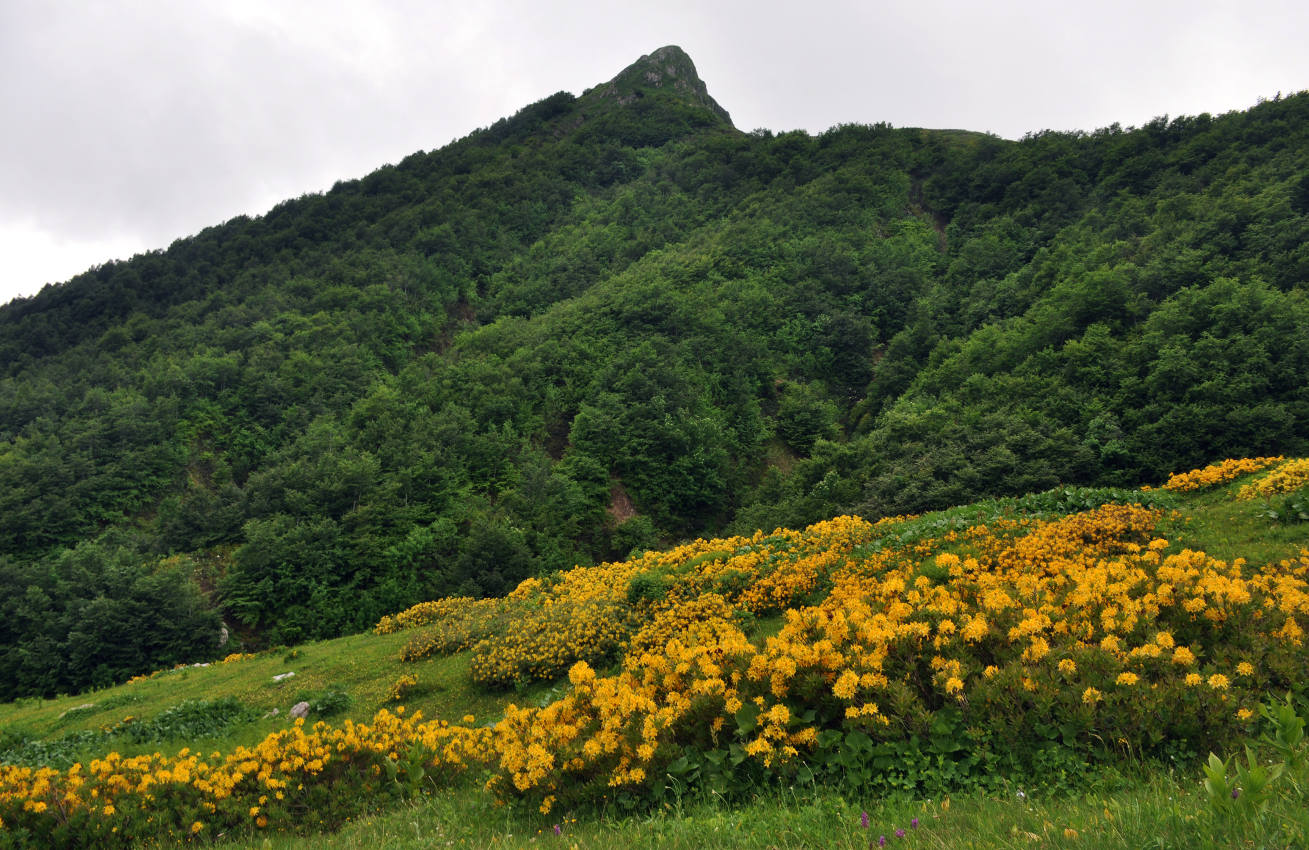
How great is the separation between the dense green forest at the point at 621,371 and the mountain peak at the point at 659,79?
6798 cm

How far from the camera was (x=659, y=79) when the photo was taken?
160 meters

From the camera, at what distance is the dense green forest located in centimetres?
2698

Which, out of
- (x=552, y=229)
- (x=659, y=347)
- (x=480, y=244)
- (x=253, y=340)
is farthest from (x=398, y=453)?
(x=552, y=229)

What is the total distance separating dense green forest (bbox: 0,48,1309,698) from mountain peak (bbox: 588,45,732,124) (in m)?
68.0

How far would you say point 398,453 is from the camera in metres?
41.6

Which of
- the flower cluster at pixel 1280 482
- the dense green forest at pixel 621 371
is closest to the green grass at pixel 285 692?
the dense green forest at pixel 621 371

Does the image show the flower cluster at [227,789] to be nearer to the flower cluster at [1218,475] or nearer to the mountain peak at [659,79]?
the flower cluster at [1218,475]

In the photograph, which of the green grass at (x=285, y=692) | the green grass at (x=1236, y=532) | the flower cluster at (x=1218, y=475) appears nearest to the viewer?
the green grass at (x=1236, y=532)

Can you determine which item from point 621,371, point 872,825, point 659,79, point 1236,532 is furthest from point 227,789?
point 659,79

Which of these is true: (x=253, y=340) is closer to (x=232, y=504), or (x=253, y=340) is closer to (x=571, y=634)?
(x=232, y=504)

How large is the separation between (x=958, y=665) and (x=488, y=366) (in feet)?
168

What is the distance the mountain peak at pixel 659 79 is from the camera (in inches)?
5960

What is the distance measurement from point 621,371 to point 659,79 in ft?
460

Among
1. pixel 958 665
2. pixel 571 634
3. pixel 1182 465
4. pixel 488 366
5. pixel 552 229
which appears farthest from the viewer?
pixel 552 229
